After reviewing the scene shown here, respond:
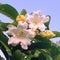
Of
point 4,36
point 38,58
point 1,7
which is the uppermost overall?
point 1,7

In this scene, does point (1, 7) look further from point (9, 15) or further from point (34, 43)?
point (34, 43)

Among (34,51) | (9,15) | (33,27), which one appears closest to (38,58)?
(34,51)

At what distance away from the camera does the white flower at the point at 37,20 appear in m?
1.30

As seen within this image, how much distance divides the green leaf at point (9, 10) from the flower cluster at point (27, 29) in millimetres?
57

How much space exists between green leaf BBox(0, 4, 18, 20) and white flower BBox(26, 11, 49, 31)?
0.26 ft

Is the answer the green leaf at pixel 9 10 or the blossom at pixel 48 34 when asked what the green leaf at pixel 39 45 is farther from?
the green leaf at pixel 9 10

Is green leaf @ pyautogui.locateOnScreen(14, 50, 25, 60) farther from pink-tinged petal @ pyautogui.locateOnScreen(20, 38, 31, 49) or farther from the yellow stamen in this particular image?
the yellow stamen

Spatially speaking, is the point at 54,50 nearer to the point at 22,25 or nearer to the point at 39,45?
the point at 39,45

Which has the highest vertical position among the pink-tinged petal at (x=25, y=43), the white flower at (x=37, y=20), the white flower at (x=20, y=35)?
the white flower at (x=37, y=20)

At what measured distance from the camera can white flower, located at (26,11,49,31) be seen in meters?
1.30

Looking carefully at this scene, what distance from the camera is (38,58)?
1.32 metres

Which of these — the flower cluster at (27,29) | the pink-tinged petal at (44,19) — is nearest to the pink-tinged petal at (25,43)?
the flower cluster at (27,29)

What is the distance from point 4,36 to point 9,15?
128 millimetres

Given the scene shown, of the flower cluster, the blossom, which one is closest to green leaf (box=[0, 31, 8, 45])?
the flower cluster
